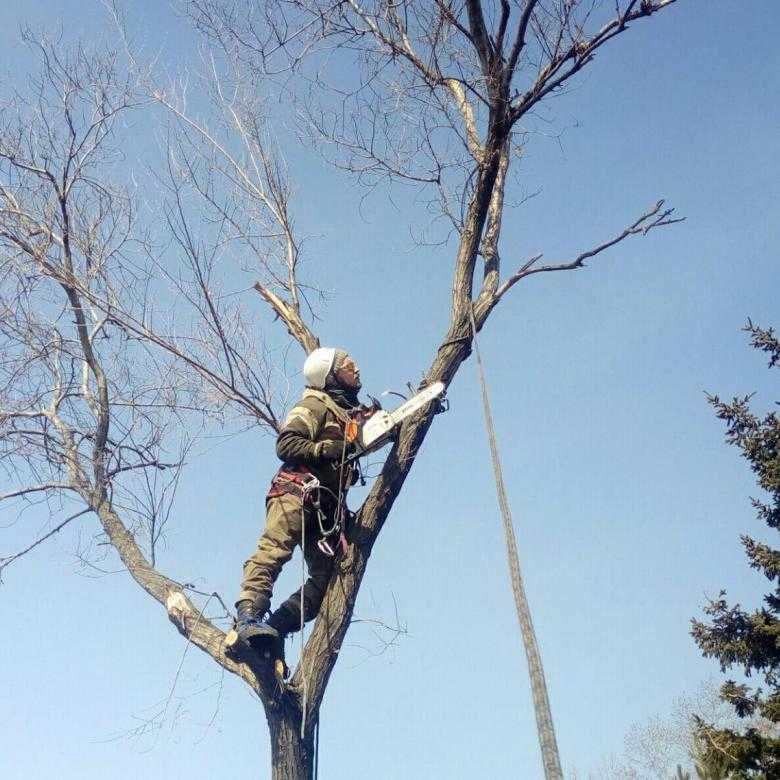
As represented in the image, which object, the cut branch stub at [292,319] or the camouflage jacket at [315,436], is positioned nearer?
the camouflage jacket at [315,436]

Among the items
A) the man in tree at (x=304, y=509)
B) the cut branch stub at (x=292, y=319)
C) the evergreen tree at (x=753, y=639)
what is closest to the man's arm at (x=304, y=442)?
the man in tree at (x=304, y=509)

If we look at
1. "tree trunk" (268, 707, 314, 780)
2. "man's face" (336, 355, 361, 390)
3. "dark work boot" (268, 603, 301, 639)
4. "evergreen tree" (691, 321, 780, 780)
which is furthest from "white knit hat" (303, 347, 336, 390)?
"evergreen tree" (691, 321, 780, 780)

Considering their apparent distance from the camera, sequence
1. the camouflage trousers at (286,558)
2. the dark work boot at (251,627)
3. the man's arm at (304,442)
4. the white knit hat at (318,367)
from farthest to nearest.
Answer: the white knit hat at (318,367), the man's arm at (304,442), the camouflage trousers at (286,558), the dark work boot at (251,627)

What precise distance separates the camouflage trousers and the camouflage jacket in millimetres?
189

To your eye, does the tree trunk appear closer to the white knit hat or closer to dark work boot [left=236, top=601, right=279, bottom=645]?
dark work boot [left=236, top=601, right=279, bottom=645]

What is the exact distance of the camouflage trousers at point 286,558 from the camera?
4023mm

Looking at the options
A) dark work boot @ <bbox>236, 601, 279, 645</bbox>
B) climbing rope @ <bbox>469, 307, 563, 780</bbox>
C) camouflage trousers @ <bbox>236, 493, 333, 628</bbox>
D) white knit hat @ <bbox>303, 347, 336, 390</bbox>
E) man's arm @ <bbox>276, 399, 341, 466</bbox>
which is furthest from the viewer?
white knit hat @ <bbox>303, 347, 336, 390</bbox>

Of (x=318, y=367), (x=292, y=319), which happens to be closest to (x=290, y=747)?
(x=318, y=367)

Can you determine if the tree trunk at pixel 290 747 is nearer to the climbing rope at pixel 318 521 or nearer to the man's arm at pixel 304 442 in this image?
the climbing rope at pixel 318 521

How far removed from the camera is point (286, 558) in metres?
4.15

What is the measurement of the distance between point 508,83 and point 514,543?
2.49 meters

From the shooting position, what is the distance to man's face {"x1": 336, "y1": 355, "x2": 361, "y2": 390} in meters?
4.65

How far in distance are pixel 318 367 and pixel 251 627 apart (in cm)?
144

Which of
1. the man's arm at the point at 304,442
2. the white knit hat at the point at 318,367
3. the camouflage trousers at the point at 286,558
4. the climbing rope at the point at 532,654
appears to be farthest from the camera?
the white knit hat at the point at 318,367
